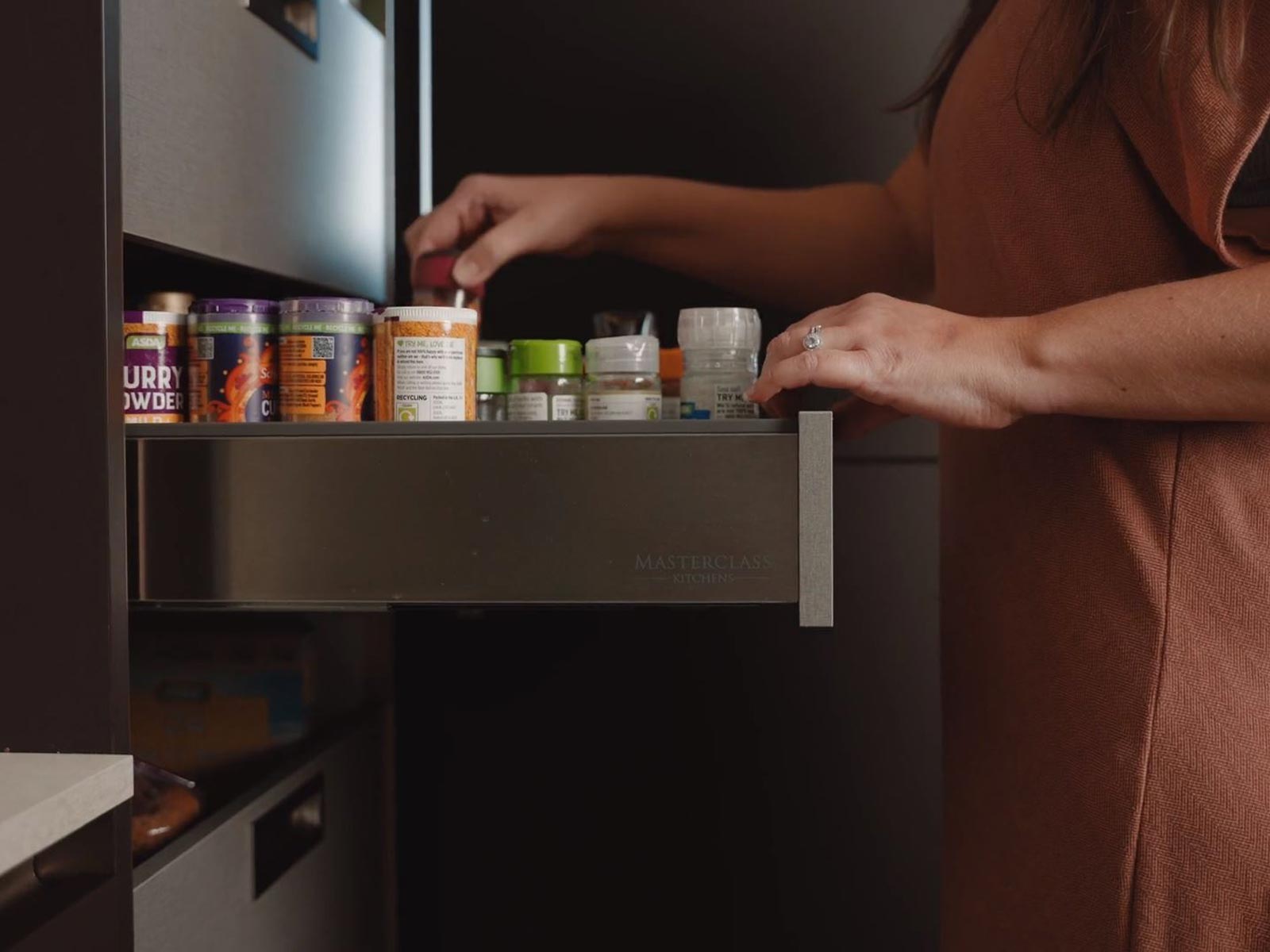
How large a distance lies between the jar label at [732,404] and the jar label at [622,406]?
47mm

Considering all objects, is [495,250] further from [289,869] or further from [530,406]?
[289,869]

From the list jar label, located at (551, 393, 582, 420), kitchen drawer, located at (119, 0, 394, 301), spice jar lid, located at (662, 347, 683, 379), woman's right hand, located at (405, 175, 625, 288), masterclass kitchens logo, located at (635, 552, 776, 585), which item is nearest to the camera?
masterclass kitchens logo, located at (635, 552, 776, 585)

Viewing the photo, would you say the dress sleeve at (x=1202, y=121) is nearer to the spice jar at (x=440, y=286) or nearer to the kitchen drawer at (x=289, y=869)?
the spice jar at (x=440, y=286)

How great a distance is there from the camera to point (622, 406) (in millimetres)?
865

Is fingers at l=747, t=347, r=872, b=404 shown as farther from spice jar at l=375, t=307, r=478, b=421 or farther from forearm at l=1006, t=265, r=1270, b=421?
spice jar at l=375, t=307, r=478, b=421

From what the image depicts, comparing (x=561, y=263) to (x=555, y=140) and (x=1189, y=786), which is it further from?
(x=1189, y=786)

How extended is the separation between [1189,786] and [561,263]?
0.87 metres

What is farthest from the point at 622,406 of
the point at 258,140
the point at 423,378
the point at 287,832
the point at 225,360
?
the point at 287,832

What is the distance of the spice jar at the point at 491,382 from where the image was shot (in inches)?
36.2

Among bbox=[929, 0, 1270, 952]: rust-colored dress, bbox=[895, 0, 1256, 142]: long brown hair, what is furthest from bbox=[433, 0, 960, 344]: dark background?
bbox=[895, 0, 1256, 142]: long brown hair

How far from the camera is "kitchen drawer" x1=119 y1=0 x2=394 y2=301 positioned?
0.79m

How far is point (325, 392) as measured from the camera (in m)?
0.82

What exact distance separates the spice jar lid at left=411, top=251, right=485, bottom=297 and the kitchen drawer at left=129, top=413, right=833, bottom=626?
42cm

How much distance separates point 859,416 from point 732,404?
259 millimetres
